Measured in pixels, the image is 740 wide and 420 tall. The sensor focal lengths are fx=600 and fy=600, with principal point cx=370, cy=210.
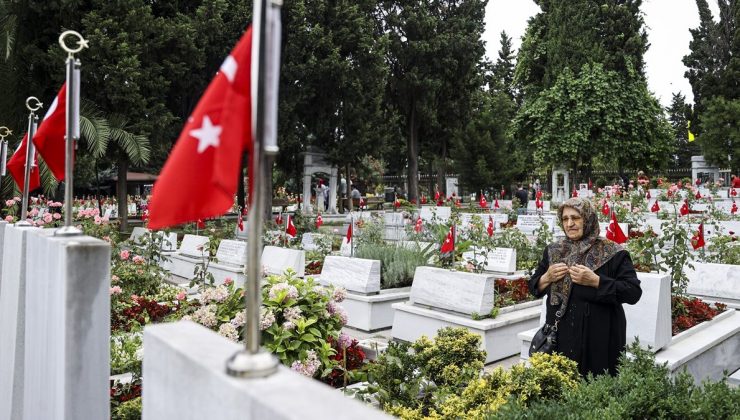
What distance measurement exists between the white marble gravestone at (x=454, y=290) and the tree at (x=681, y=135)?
40.4 meters

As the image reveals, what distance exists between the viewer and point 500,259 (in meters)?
9.16

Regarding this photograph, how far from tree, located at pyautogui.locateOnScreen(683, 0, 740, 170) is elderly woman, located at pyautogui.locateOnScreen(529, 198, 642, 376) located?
31.1m

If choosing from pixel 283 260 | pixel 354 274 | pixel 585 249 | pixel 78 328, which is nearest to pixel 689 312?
pixel 585 249

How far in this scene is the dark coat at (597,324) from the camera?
3.97 meters

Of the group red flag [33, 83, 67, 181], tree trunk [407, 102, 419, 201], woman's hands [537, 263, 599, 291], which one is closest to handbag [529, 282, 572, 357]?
woman's hands [537, 263, 599, 291]

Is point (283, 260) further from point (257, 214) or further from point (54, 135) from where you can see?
point (257, 214)

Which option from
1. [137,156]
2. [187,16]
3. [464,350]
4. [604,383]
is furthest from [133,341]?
[187,16]

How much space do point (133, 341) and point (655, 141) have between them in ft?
103

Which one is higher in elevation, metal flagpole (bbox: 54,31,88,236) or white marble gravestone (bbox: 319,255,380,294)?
metal flagpole (bbox: 54,31,88,236)

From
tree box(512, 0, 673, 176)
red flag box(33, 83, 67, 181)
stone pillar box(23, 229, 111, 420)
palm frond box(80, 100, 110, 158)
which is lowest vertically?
stone pillar box(23, 229, 111, 420)

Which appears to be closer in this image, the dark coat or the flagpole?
the flagpole

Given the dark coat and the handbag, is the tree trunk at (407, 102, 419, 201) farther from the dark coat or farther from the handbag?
the dark coat

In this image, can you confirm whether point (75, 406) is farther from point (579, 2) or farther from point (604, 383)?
point (579, 2)

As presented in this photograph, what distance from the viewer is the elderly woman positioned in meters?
3.95
